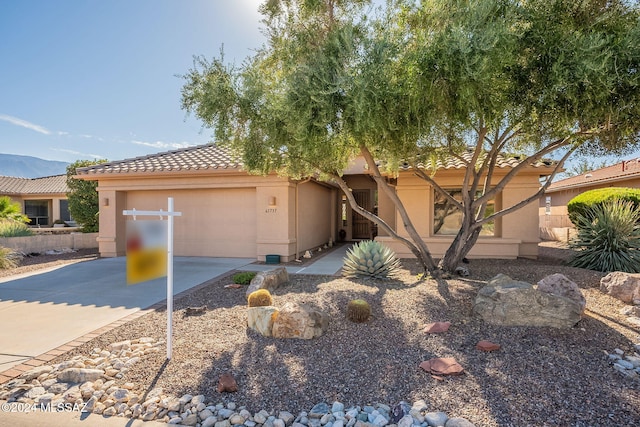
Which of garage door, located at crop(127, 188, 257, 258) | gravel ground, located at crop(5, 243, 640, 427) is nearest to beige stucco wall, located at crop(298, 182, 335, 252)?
garage door, located at crop(127, 188, 257, 258)

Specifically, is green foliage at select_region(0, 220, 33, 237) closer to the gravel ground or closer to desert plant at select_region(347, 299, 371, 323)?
the gravel ground

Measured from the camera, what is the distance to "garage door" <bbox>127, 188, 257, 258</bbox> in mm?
12266

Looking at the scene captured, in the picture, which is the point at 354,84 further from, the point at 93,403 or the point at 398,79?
the point at 93,403

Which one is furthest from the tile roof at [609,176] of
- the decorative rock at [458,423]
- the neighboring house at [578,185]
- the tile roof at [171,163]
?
the decorative rock at [458,423]

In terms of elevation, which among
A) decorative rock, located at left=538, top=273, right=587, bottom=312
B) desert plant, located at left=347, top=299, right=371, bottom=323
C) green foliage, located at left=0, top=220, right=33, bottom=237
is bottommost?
desert plant, located at left=347, top=299, right=371, bottom=323

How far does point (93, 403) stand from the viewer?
3.32m

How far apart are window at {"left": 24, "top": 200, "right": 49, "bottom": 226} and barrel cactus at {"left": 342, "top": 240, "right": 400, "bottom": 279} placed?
1096 inches

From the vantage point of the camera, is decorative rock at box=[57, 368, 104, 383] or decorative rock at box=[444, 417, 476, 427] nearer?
decorative rock at box=[444, 417, 476, 427]

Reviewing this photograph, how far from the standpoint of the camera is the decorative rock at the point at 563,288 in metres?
5.41

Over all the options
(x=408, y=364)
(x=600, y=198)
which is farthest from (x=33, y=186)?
(x=600, y=198)

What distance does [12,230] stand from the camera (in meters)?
13.7

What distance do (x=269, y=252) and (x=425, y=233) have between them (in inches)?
217

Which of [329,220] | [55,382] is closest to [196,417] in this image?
[55,382]

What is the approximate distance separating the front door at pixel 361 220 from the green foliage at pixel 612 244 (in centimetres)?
916
